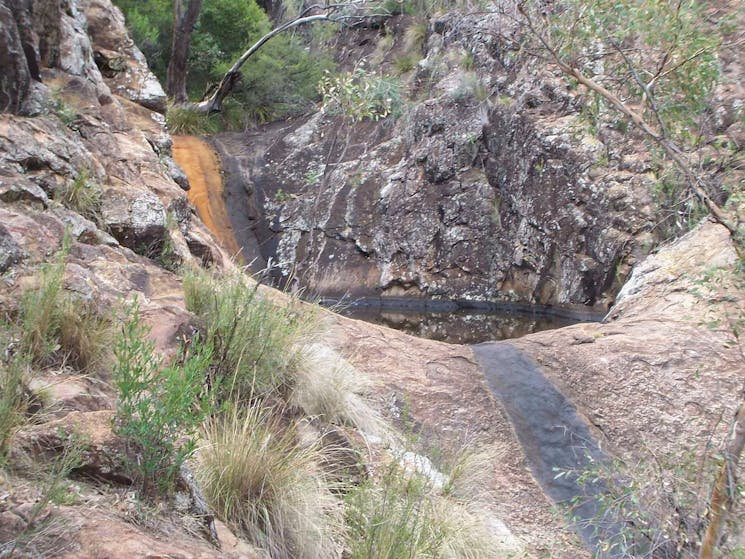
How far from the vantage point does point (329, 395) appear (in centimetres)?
473

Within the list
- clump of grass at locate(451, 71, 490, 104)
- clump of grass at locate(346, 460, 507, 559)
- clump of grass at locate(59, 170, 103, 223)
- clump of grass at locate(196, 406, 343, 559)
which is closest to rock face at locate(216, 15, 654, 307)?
clump of grass at locate(451, 71, 490, 104)

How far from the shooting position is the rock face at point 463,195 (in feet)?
38.7

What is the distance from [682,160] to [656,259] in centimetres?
494

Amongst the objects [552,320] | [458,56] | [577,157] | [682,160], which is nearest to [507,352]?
[682,160]

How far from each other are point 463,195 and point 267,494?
10986 millimetres

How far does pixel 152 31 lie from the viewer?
1717 cm

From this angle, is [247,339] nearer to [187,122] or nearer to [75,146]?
[75,146]

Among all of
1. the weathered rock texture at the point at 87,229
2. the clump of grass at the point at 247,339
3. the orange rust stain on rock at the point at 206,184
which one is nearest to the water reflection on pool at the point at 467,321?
the orange rust stain on rock at the point at 206,184

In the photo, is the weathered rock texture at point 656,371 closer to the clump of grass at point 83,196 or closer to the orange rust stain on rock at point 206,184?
the clump of grass at point 83,196

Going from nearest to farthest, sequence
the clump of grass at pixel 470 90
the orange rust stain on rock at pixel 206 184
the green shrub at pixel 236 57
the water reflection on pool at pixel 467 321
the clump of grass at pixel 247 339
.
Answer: the clump of grass at pixel 247 339 < the water reflection on pool at pixel 467 321 < the orange rust stain on rock at pixel 206 184 < the clump of grass at pixel 470 90 < the green shrub at pixel 236 57

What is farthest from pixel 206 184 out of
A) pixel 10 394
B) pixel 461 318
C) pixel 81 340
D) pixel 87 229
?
pixel 10 394

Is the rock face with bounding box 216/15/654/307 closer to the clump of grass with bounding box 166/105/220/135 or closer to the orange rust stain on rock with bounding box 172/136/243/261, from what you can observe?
the orange rust stain on rock with bounding box 172/136/243/261

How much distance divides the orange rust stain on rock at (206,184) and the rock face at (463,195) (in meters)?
0.38

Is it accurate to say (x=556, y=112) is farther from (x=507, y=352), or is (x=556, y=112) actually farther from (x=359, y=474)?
(x=359, y=474)
